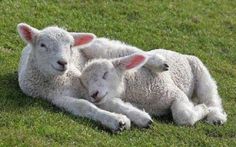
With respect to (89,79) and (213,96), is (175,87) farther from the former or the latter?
(89,79)

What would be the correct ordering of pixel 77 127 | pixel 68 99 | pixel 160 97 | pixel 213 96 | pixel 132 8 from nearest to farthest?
pixel 77 127 → pixel 68 99 → pixel 160 97 → pixel 213 96 → pixel 132 8

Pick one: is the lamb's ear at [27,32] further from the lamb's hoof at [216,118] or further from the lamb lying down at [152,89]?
the lamb's hoof at [216,118]

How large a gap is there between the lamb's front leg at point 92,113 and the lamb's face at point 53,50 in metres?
0.46

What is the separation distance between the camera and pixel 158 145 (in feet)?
29.8

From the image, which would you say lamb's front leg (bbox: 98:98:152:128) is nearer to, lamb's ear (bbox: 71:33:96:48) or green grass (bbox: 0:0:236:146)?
green grass (bbox: 0:0:236:146)

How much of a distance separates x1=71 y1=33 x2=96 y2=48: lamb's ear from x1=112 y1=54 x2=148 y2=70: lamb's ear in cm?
54

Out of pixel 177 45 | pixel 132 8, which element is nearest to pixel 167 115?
pixel 177 45

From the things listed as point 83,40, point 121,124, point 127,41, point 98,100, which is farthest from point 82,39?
point 127,41

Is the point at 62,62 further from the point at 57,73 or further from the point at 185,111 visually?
the point at 185,111

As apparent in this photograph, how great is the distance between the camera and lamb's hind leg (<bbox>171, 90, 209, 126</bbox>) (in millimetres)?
10117

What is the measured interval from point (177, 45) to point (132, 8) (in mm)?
2371

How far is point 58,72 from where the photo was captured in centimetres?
948

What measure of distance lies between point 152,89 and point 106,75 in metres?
1.02

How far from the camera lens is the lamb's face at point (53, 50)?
30.7 ft
